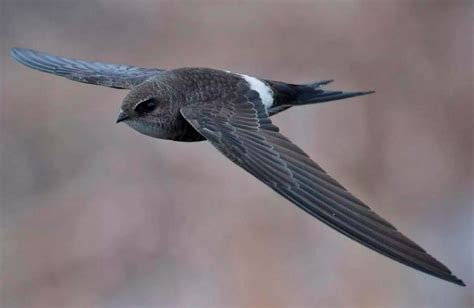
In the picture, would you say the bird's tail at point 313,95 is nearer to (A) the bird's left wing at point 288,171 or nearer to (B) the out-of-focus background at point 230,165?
(A) the bird's left wing at point 288,171

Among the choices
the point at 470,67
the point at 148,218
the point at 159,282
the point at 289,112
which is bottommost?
the point at 159,282

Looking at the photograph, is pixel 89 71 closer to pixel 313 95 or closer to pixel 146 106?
pixel 146 106

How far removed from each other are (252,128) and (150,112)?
32 cm

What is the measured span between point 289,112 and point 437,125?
47.1 inches

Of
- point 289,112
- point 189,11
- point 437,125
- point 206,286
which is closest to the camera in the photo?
point 206,286

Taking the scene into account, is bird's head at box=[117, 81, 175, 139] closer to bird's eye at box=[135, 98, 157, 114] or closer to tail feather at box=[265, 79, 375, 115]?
bird's eye at box=[135, 98, 157, 114]

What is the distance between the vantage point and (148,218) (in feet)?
18.6

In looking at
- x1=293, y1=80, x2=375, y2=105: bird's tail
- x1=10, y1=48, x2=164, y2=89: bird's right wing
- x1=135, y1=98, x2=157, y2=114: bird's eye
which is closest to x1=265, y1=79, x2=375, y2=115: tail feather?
x1=293, y1=80, x2=375, y2=105: bird's tail

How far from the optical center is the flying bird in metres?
2.29

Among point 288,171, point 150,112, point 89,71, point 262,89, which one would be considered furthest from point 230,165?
point 288,171

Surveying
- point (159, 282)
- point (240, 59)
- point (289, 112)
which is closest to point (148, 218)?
point (159, 282)

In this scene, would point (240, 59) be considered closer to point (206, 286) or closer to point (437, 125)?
point (437, 125)

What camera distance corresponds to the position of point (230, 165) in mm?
5898

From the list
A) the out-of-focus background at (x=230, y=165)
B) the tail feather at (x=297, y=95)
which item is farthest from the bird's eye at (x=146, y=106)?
the out-of-focus background at (x=230, y=165)
